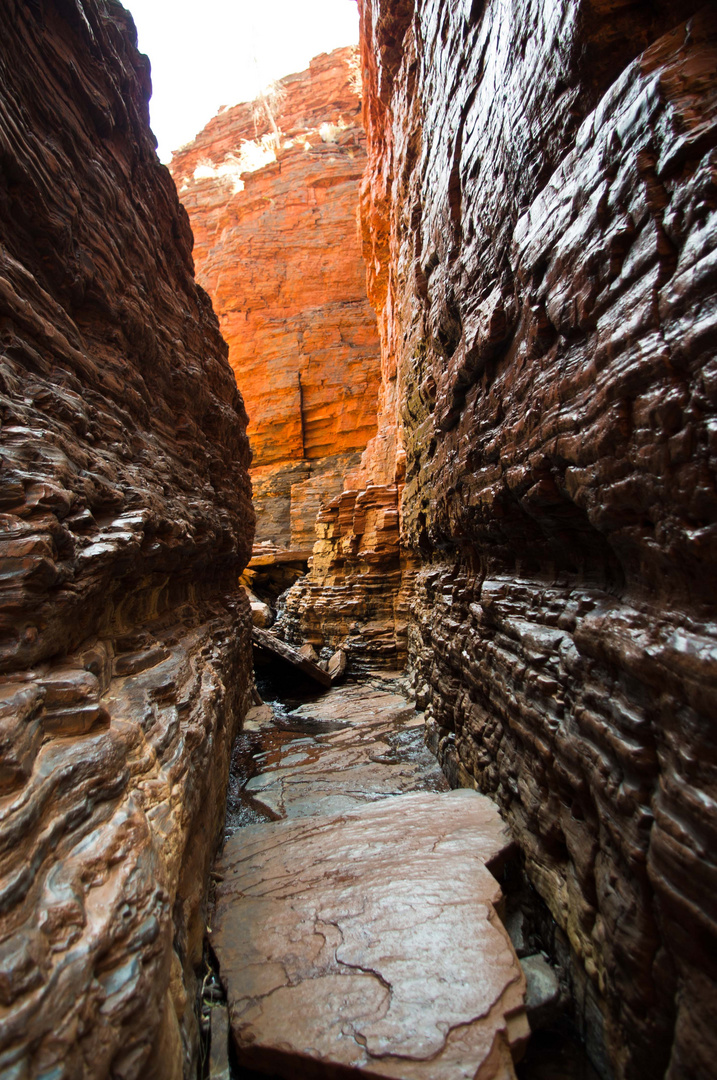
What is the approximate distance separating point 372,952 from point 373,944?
53 millimetres

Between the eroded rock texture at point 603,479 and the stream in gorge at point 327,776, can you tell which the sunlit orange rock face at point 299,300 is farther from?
the eroded rock texture at point 603,479

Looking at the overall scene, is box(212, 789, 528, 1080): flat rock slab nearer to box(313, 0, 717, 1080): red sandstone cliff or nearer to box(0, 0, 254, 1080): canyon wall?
box(0, 0, 254, 1080): canyon wall

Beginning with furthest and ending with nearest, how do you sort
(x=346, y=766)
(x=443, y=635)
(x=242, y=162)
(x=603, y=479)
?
(x=242, y=162), (x=443, y=635), (x=346, y=766), (x=603, y=479)

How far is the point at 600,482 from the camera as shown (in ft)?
7.60

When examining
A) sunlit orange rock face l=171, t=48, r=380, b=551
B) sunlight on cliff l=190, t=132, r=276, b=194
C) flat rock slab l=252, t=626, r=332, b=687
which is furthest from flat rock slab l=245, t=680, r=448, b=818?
sunlight on cliff l=190, t=132, r=276, b=194

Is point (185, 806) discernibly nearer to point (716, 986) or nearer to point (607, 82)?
point (716, 986)

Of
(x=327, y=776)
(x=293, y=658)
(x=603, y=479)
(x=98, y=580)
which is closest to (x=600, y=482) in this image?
(x=603, y=479)

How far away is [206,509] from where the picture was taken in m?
5.29

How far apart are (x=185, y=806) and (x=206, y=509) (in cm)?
342

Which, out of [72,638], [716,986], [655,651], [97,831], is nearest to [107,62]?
[72,638]

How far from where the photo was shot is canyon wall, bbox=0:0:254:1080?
1426 millimetres

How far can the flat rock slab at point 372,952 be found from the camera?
2.04 m

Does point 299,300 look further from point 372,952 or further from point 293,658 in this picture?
point 372,952

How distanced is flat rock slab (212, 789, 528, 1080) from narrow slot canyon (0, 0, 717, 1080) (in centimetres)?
2
